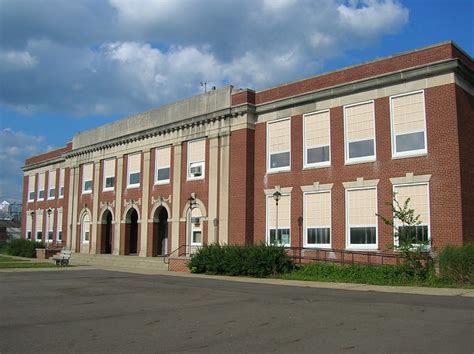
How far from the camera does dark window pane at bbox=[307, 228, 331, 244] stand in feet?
79.7

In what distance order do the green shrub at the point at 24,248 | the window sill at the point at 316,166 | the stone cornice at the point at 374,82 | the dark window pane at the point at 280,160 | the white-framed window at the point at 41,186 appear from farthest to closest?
the white-framed window at the point at 41,186, the green shrub at the point at 24,248, the dark window pane at the point at 280,160, the window sill at the point at 316,166, the stone cornice at the point at 374,82

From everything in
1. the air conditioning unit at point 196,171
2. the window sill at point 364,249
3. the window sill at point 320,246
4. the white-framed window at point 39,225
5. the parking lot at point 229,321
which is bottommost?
the parking lot at point 229,321

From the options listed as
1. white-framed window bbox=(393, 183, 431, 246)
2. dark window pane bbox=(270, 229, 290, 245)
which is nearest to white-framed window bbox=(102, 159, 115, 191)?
dark window pane bbox=(270, 229, 290, 245)

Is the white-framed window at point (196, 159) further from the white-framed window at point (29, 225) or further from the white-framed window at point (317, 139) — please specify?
the white-framed window at point (29, 225)

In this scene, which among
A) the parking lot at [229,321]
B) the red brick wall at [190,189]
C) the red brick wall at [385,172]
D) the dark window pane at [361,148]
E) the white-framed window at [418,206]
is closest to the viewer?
the parking lot at [229,321]

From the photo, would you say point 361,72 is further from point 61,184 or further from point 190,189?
point 61,184

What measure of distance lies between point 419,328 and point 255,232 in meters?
18.0

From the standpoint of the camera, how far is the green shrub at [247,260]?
2266 cm

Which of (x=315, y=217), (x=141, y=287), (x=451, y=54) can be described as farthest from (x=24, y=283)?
(x=451, y=54)

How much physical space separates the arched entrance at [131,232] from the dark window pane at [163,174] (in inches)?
151

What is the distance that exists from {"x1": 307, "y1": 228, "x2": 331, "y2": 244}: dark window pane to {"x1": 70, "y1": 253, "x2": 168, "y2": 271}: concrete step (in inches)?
340

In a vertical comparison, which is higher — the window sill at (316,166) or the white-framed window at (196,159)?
the white-framed window at (196,159)

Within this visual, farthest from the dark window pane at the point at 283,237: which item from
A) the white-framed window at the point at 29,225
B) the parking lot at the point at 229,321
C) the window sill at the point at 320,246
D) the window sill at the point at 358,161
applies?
the white-framed window at the point at 29,225

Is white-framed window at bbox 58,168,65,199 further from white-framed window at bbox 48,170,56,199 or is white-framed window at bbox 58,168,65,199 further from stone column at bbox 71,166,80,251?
stone column at bbox 71,166,80,251
